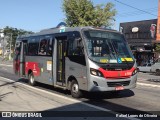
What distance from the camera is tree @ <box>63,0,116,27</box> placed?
40344 millimetres

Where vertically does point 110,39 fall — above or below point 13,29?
below

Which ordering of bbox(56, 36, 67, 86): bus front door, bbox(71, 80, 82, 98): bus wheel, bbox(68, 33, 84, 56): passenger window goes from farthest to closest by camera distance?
bbox(56, 36, 67, 86): bus front door → bbox(71, 80, 82, 98): bus wheel → bbox(68, 33, 84, 56): passenger window

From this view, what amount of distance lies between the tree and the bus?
85.0 feet

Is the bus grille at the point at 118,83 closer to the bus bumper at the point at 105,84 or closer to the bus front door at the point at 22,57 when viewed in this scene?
the bus bumper at the point at 105,84

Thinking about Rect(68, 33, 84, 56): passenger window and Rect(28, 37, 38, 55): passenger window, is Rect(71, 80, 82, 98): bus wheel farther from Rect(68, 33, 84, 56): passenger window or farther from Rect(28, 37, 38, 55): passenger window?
Rect(28, 37, 38, 55): passenger window

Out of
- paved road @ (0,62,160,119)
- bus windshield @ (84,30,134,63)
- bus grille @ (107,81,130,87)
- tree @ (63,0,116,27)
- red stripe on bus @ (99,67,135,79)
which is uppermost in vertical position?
tree @ (63,0,116,27)

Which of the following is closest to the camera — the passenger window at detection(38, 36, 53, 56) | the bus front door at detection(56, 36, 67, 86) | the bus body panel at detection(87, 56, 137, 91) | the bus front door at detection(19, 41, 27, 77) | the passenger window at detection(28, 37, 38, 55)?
the bus body panel at detection(87, 56, 137, 91)

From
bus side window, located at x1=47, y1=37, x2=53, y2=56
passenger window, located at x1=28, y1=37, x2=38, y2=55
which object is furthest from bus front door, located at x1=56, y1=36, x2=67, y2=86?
passenger window, located at x1=28, y1=37, x2=38, y2=55

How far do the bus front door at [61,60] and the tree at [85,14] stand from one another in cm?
2631

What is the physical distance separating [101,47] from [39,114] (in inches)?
150

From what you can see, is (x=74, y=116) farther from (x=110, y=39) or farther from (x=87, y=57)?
(x=110, y=39)

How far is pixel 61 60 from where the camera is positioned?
13.5m

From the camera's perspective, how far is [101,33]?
12336 millimetres

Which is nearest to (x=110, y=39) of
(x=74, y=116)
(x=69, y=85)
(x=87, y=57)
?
(x=87, y=57)
